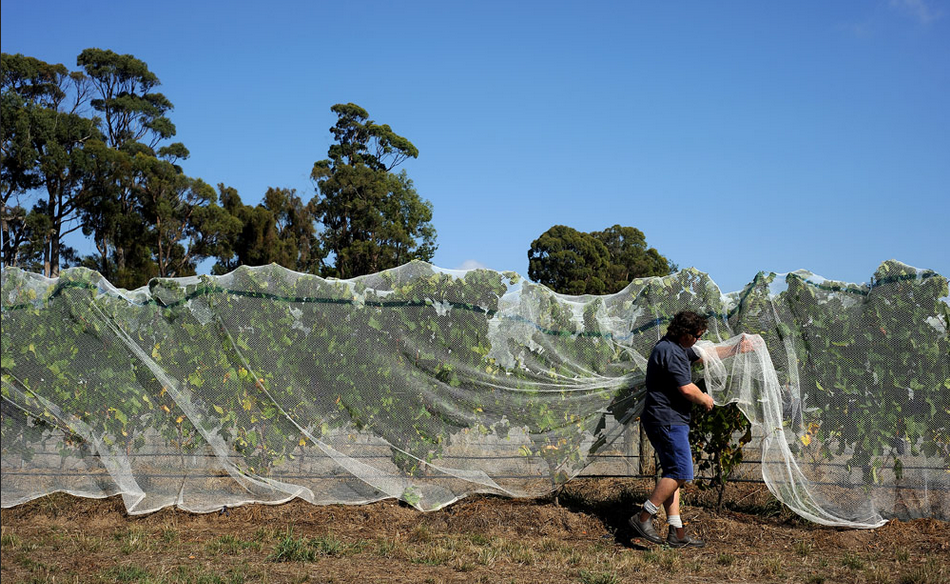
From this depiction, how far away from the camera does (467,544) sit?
496 cm

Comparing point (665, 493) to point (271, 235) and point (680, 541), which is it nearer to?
point (680, 541)

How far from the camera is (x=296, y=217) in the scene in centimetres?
3662

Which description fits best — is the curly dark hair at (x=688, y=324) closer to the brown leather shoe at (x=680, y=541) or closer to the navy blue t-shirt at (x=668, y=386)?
the navy blue t-shirt at (x=668, y=386)

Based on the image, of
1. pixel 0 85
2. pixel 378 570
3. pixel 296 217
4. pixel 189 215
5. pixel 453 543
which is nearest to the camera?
pixel 378 570

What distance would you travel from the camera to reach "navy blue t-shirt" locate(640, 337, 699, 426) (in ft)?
16.1

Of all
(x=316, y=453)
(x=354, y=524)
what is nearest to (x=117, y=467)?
(x=316, y=453)

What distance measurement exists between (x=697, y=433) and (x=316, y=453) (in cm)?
290

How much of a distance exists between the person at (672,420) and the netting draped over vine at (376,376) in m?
0.55

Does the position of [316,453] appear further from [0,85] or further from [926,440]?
[0,85]

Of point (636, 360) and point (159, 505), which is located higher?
point (636, 360)

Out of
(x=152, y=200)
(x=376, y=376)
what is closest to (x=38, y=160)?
(x=152, y=200)

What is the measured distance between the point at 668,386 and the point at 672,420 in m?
0.22

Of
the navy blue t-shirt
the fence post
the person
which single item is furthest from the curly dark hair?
the fence post

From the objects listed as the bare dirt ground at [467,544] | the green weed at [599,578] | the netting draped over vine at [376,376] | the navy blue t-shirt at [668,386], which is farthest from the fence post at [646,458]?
the green weed at [599,578]
